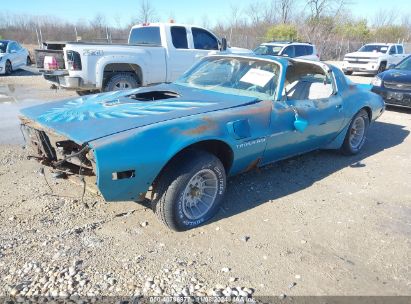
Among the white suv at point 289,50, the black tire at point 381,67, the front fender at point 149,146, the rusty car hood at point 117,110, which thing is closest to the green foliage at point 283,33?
the black tire at point 381,67

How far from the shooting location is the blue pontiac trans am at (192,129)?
300 cm

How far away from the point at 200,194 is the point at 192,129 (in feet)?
2.35

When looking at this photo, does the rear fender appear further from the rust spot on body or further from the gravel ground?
the rust spot on body

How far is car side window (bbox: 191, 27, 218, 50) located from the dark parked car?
4.45 metres

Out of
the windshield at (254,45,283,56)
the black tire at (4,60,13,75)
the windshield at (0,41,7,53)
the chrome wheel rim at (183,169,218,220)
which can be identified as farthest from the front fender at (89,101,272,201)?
the windshield at (0,41,7,53)

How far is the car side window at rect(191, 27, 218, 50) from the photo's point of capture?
10211 mm

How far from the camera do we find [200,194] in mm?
3676

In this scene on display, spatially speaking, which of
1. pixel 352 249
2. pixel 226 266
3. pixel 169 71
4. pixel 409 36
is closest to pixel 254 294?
pixel 226 266

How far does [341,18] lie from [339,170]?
134 ft

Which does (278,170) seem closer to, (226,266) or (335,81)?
(335,81)

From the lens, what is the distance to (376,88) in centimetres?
951

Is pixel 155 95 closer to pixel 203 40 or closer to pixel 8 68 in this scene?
pixel 203 40

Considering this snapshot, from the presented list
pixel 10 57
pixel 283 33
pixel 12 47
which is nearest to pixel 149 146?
pixel 10 57

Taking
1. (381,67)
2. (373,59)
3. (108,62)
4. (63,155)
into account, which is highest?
(108,62)
